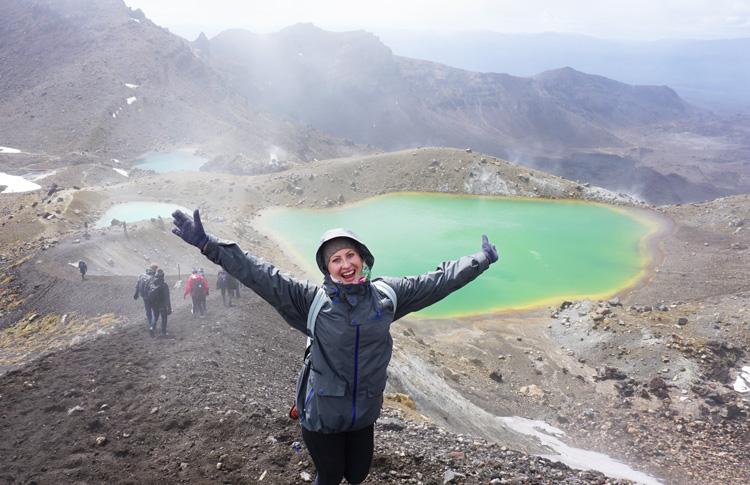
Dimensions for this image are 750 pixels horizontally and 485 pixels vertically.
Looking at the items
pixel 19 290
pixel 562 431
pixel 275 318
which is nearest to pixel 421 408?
pixel 275 318

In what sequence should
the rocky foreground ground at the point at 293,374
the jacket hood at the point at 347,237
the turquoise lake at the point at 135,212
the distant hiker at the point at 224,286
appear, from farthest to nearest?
the turquoise lake at the point at 135,212 → the distant hiker at the point at 224,286 → the rocky foreground ground at the point at 293,374 → the jacket hood at the point at 347,237

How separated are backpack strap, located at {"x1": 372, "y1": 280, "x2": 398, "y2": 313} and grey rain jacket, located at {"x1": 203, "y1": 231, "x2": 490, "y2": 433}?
0.06m

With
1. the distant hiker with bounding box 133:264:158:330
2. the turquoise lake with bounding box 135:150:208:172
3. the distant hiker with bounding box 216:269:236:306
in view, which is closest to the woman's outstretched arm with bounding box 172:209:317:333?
the distant hiker with bounding box 133:264:158:330

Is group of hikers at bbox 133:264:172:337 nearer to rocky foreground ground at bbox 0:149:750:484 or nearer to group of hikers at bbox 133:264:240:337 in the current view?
group of hikers at bbox 133:264:240:337

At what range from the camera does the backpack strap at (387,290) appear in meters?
4.23

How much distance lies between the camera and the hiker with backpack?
14.4m

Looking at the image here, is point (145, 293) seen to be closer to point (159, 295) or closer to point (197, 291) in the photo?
point (159, 295)

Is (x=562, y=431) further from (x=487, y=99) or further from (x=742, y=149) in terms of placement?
(x=742, y=149)

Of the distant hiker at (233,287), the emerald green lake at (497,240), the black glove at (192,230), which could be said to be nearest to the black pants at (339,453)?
the black glove at (192,230)

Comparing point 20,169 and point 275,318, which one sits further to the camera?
point 20,169

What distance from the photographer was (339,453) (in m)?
4.20

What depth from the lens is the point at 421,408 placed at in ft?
44.0

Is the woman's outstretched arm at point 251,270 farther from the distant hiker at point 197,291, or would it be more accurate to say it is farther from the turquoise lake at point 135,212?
the turquoise lake at point 135,212

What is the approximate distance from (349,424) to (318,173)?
157ft
